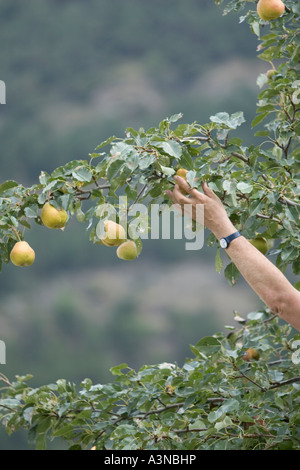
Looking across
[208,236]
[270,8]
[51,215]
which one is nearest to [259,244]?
[208,236]

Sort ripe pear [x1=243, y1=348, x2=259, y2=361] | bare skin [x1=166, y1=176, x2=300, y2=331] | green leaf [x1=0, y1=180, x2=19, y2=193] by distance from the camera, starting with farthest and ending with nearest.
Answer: ripe pear [x1=243, y1=348, x2=259, y2=361]
green leaf [x1=0, y1=180, x2=19, y2=193]
bare skin [x1=166, y1=176, x2=300, y2=331]

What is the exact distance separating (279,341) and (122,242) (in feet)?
2.76

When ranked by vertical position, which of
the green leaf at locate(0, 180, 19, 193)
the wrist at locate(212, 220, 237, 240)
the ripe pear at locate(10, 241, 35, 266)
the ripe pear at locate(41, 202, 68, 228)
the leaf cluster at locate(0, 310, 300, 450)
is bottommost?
the leaf cluster at locate(0, 310, 300, 450)

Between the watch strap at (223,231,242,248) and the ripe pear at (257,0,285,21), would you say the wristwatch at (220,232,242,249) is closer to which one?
the watch strap at (223,231,242,248)

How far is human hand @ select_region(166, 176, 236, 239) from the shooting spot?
1180mm

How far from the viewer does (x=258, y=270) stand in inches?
44.3

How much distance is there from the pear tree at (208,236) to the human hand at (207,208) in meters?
0.03

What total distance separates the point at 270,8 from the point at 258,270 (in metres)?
0.85

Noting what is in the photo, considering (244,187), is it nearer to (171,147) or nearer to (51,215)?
(171,147)

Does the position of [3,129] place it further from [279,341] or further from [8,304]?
[279,341]

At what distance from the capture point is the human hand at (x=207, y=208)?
3.87 ft

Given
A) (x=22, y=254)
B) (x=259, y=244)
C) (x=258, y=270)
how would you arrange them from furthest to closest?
(x=259, y=244), (x=22, y=254), (x=258, y=270)

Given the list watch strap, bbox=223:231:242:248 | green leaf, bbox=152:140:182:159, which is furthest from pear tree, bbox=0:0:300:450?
watch strap, bbox=223:231:242:248

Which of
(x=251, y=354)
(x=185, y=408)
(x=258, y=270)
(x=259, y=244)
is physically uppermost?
(x=259, y=244)
